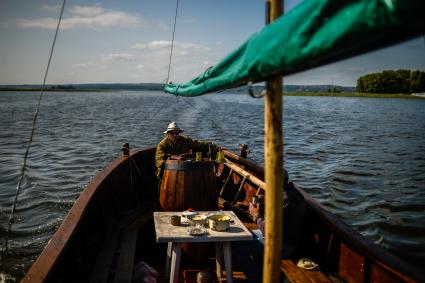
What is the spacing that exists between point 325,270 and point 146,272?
224cm

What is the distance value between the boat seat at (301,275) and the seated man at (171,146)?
9.62ft

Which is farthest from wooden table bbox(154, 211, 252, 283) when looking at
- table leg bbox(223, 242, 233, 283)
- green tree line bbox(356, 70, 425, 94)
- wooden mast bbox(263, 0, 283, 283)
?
green tree line bbox(356, 70, 425, 94)

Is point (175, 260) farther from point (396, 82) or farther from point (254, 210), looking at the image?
point (396, 82)

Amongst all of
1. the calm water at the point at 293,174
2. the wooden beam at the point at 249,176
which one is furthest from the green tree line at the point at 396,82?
the wooden beam at the point at 249,176

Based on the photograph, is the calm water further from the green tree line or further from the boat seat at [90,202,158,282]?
the green tree line

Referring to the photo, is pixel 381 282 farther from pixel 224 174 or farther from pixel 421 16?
pixel 224 174

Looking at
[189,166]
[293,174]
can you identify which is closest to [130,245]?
[189,166]

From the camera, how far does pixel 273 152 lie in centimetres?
228

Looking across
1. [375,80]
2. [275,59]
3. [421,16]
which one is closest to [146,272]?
[275,59]

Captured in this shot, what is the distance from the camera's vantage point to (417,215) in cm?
1143

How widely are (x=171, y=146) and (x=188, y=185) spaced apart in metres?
2.06

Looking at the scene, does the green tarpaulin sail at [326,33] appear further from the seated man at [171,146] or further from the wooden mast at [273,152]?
the seated man at [171,146]

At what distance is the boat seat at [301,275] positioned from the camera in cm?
456

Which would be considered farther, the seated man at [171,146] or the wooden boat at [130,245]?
the seated man at [171,146]
